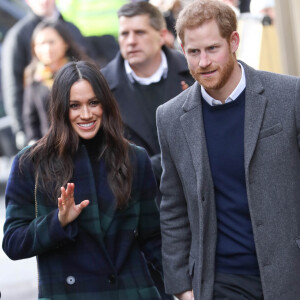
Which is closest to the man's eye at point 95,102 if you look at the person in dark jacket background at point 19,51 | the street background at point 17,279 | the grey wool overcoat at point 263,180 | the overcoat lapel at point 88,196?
the overcoat lapel at point 88,196

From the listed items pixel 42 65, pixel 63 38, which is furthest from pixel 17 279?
pixel 63 38

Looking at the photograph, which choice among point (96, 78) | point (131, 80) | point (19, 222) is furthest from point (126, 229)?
point (131, 80)

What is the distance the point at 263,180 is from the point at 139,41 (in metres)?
2.65

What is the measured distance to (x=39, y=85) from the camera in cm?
765

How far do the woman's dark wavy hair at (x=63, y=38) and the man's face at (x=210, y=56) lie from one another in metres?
3.96

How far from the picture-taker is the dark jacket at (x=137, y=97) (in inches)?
223

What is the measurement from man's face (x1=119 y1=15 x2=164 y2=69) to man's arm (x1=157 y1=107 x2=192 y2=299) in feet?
6.53

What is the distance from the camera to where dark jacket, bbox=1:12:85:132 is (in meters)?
7.93

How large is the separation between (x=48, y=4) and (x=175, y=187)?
4.51 m

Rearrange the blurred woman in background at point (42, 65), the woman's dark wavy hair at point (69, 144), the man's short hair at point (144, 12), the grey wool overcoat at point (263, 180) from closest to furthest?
the grey wool overcoat at point (263, 180)
the woman's dark wavy hair at point (69, 144)
the man's short hair at point (144, 12)
the blurred woman in background at point (42, 65)

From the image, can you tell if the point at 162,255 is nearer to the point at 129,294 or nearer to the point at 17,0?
the point at 129,294

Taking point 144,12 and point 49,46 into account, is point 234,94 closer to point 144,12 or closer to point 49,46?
point 144,12

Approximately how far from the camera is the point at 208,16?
11.9 feet

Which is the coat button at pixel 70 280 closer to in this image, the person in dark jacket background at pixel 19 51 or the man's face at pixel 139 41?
the man's face at pixel 139 41
